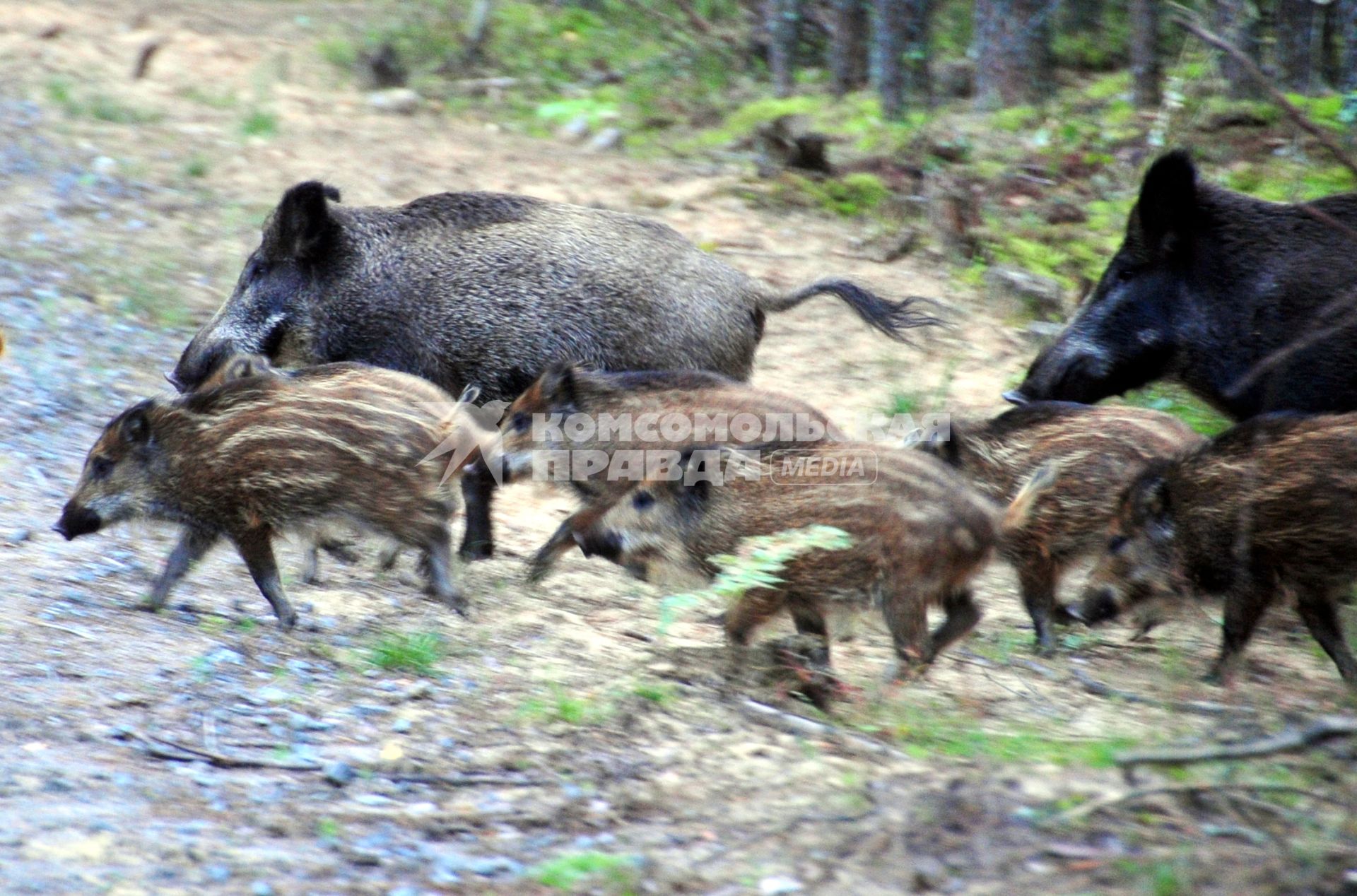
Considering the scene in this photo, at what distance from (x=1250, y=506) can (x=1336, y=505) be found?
11.0 inches

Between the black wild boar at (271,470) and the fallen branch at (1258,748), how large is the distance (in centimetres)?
269

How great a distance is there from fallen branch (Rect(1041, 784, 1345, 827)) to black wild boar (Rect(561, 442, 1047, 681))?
1469 mm

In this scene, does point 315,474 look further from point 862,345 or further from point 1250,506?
point 862,345

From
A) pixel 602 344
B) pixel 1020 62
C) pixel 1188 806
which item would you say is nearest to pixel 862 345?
pixel 602 344

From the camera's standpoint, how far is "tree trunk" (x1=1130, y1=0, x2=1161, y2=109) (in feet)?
36.5

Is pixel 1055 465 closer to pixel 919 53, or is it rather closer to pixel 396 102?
pixel 919 53

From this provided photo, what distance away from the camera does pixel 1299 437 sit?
15.7 feet

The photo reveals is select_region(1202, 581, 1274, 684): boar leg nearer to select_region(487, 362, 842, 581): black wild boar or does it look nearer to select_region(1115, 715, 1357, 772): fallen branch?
select_region(487, 362, 842, 581): black wild boar

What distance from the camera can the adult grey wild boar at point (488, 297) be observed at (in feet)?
21.1

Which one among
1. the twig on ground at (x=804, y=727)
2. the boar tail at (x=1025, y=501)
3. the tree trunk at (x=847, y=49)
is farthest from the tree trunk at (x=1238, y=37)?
the twig on ground at (x=804, y=727)

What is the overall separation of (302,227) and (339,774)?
3.65 metres

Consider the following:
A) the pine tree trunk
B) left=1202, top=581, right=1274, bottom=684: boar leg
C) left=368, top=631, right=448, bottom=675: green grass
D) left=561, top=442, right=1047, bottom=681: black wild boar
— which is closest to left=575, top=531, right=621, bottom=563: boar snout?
left=561, top=442, right=1047, bottom=681: black wild boar

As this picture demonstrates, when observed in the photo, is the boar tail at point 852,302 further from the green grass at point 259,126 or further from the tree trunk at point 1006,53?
the green grass at point 259,126

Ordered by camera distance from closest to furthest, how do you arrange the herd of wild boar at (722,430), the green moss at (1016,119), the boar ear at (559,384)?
the herd of wild boar at (722,430), the boar ear at (559,384), the green moss at (1016,119)
